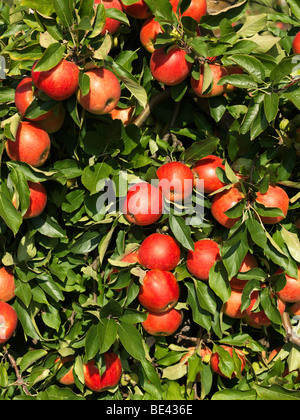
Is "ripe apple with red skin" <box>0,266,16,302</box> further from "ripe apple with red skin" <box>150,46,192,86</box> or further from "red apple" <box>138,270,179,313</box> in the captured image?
"ripe apple with red skin" <box>150,46,192,86</box>

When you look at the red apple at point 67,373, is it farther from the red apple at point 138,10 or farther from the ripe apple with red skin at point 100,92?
the red apple at point 138,10

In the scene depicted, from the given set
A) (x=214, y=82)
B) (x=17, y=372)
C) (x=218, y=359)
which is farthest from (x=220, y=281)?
(x=17, y=372)

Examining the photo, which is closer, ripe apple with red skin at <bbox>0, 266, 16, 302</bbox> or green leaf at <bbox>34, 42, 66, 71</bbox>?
green leaf at <bbox>34, 42, 66, 71</bbox>

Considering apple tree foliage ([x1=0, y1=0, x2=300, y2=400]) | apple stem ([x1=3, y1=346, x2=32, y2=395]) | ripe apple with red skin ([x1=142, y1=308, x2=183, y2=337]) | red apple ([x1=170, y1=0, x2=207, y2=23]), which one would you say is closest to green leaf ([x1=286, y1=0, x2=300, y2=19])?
apple tree foliage ([x1=0, y1=0, x2=300, y2=400])

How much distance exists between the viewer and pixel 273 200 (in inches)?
52.7

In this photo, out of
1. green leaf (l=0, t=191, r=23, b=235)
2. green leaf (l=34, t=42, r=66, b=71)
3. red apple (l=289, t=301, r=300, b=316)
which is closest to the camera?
green leaf (l=34, t=42, r=66, b=71)

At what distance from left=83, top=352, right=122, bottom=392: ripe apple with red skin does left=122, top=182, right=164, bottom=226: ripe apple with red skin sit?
1.54ft

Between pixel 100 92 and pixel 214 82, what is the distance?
353mm

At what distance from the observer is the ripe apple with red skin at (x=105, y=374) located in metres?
1.45

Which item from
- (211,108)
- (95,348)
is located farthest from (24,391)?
(211,108)

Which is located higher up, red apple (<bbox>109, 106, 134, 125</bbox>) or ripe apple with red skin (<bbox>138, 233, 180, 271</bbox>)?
red apple (<bbox>109, 106, 134, 125</bbox>)

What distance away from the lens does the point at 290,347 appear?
157 centimetres

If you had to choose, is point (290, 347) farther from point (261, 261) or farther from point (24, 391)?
point (24, 391)

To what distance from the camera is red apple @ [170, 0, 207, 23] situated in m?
1.37
